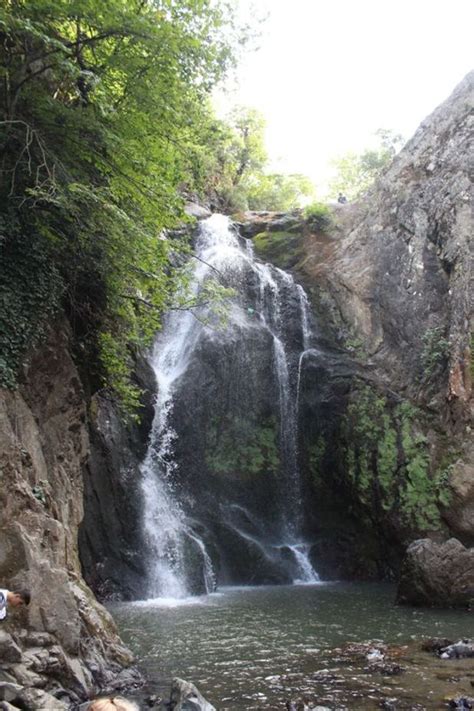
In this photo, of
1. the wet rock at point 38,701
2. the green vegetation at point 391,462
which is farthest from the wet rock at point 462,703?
the green vegetation at point 391,462

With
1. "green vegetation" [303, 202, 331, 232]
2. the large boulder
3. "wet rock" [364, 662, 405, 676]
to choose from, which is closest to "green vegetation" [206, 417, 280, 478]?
the large boulder

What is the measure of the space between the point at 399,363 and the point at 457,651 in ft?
38.7

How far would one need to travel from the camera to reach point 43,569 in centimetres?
675

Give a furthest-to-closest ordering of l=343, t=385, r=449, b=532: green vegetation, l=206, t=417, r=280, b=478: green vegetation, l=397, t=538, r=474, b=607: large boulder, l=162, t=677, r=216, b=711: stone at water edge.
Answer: l=206, t=417, r=280, b=478: green vegetation, l=343, t=385, r=449, b=532: green vegetation, l=397, t=538, r=474, b=607: large boulder, l=162, t=677, r=216, b=711: stone at water edge

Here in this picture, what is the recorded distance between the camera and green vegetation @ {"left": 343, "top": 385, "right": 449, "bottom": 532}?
52.1ft

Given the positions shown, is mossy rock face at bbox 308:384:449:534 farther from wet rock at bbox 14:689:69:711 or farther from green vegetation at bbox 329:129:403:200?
green vegetation at bbox 329:129:403:200

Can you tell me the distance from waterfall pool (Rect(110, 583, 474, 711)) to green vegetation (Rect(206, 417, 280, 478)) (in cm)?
501

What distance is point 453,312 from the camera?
56.8ft

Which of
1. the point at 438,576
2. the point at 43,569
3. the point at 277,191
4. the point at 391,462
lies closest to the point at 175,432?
the point at 391,462

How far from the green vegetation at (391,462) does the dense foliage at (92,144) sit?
30.9 ft

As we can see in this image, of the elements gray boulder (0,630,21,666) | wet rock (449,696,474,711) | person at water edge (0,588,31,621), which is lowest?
wet rock (449,696,474,711)

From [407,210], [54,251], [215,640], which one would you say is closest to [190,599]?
[215,640]

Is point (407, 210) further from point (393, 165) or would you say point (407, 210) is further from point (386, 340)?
point (386, 340)

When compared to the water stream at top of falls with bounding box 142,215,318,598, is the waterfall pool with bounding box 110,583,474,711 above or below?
below
